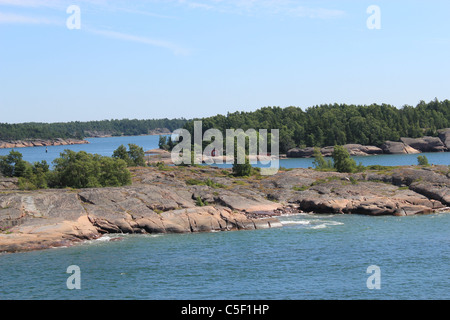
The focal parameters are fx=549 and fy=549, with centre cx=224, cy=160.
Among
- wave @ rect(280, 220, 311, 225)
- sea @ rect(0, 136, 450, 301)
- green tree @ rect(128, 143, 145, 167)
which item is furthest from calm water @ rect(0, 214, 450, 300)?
green tree @ rect(128, 143, 145, 167)

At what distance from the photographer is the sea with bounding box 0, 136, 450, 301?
4703 cm

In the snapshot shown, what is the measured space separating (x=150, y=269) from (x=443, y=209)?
50037mm

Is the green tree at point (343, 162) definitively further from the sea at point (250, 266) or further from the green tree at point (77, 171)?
the green tree at point (77, 171)

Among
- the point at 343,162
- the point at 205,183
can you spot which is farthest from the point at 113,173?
the point at 343,162

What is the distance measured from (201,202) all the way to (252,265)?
86.7 ft

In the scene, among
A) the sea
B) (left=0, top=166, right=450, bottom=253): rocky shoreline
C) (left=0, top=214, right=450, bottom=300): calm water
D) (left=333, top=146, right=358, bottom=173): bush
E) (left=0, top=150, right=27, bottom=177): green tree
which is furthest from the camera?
(left=333, top=146, right=358, bottom=173): bush

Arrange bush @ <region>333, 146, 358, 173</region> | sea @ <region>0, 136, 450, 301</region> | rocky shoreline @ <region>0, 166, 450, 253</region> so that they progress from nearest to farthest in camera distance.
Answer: sea @ <region>0, 136, 450, 301</region> → rocky shoreline @ <region>0, 166, 450, 253</region> → bush @ <region>333, 146, 358, 173</region>

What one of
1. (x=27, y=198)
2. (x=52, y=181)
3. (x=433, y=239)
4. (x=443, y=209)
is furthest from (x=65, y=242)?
(x=443, y=209)

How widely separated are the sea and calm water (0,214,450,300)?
9 centimetres

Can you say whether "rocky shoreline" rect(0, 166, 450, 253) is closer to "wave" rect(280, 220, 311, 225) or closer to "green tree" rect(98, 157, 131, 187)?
"wave" rect(280, 220, 311, 225)

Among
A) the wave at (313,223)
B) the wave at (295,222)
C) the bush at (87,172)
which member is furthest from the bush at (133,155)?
the wave at (313,223)

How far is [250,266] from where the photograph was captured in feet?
180

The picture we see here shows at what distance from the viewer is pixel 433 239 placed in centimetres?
6462
